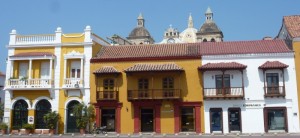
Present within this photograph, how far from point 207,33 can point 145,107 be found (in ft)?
181

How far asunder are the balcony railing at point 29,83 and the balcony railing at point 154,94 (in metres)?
7.32

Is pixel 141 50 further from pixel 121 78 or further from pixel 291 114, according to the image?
pixel 291 114

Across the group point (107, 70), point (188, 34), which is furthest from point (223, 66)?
point (188, 34)

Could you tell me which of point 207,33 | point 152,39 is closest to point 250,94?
point 207,33

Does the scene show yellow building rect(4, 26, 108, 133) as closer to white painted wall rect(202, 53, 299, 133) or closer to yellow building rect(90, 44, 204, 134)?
yellow building rect(90, 44, 204, 134)

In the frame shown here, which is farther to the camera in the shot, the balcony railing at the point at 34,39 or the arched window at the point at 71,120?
the balcony railing at the point at 34,39

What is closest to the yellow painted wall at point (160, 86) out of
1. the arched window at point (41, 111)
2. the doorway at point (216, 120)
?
the doorway at point (216, 120)

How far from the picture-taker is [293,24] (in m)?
33.2

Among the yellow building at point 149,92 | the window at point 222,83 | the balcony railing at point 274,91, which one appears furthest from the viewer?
the yellow building at point 149,92

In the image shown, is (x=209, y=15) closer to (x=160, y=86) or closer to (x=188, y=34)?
(x=188, y=34)

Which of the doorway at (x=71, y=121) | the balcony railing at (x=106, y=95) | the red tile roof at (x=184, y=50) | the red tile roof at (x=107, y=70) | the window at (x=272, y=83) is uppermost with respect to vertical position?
the red tile roof at (x=184, y=50)

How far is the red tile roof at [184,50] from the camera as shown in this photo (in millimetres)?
32000

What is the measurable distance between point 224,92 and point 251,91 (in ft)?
7.33

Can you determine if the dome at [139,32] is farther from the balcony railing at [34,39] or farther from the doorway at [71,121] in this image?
the doorway at [71,121]
